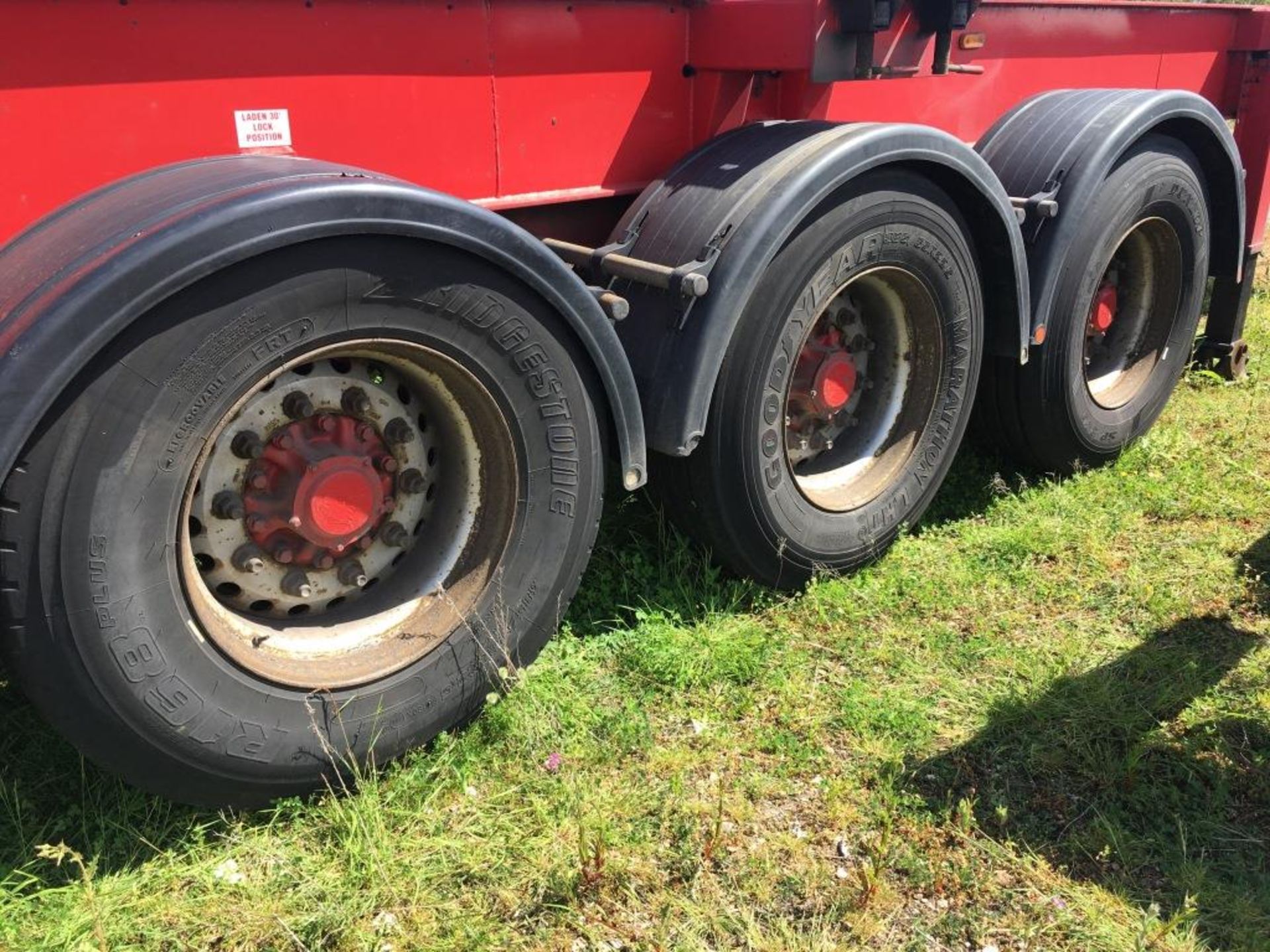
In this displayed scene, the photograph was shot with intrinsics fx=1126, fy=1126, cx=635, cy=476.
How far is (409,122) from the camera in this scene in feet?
8.44

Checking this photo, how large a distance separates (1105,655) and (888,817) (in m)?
1.04

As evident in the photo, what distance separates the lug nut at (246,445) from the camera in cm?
234

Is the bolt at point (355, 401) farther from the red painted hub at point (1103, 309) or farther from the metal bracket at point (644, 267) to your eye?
the red painted hub at point (1103, 309)

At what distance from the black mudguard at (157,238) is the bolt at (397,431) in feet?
1.47

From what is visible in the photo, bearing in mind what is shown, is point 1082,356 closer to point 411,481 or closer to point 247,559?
point 411,481

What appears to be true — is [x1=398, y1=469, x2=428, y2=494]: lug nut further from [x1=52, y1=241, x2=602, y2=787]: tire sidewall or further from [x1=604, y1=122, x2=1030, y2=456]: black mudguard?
[x1=604, y1=122, x2=1030, y2=456]: black mudguard

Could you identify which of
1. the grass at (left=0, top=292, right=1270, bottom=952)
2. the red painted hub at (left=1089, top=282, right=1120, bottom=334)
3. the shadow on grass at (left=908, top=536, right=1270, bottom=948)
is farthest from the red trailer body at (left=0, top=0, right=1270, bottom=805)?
the shadow on grass at (left=908, top=536, right=1270, bottom=948)

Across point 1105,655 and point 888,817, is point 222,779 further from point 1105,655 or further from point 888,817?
point 1105,655

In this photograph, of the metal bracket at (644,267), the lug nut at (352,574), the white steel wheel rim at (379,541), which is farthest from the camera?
the metal bracket at (644,267)

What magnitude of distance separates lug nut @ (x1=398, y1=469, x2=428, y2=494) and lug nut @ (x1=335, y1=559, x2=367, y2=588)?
0.67ft

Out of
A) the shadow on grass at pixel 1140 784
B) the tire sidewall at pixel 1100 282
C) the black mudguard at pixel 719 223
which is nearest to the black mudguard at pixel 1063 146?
the tire sidewall at pixel 1100 282

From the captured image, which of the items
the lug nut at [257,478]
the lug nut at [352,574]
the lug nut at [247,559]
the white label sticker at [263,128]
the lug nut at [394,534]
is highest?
the white label sticker at [263,128]

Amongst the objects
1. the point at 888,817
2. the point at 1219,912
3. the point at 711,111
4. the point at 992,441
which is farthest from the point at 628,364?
the point at 992,441

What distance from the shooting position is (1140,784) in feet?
8.62
